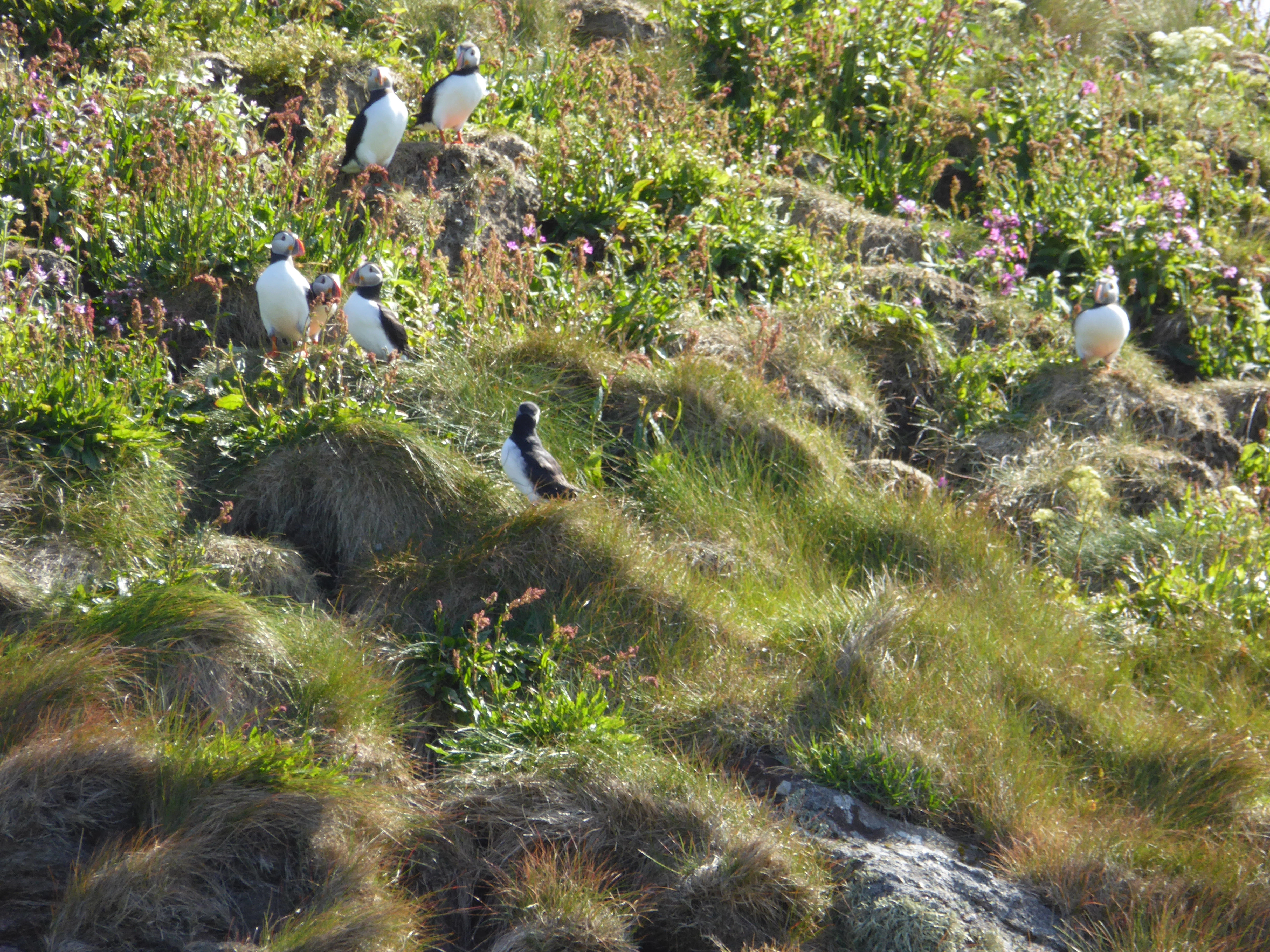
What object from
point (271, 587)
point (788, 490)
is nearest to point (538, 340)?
point (788, 490)

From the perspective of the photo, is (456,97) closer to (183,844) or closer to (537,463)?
(537,463)

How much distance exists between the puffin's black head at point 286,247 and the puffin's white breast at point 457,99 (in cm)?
152

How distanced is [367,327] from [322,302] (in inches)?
10.0

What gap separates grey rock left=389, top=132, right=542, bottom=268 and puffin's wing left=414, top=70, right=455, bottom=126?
6.5 inches

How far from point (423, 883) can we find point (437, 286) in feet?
10.9

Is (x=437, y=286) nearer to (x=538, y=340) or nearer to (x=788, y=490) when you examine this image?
(x=538, y=340)

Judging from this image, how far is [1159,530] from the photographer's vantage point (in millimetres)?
5863

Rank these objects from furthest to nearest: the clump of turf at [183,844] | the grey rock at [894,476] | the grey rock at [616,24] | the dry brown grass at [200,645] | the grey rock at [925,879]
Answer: the grey rock at [616,24] → the grey rock at [894,476] → the dry brown grass at [200,645] → the grey rock at [925,879] → the clump of turf at [183,844]

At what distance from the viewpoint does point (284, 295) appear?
5.41 meters

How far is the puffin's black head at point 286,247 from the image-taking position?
18.3ft

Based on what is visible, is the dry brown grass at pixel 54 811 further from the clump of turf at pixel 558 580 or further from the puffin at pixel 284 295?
the puffin at pixel 284 295

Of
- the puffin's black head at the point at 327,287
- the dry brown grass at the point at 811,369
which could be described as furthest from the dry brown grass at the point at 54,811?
the dry brown grass at the point at 811,369

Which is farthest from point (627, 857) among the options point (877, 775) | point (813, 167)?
point (813, 167)

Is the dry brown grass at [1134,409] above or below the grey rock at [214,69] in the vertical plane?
below
